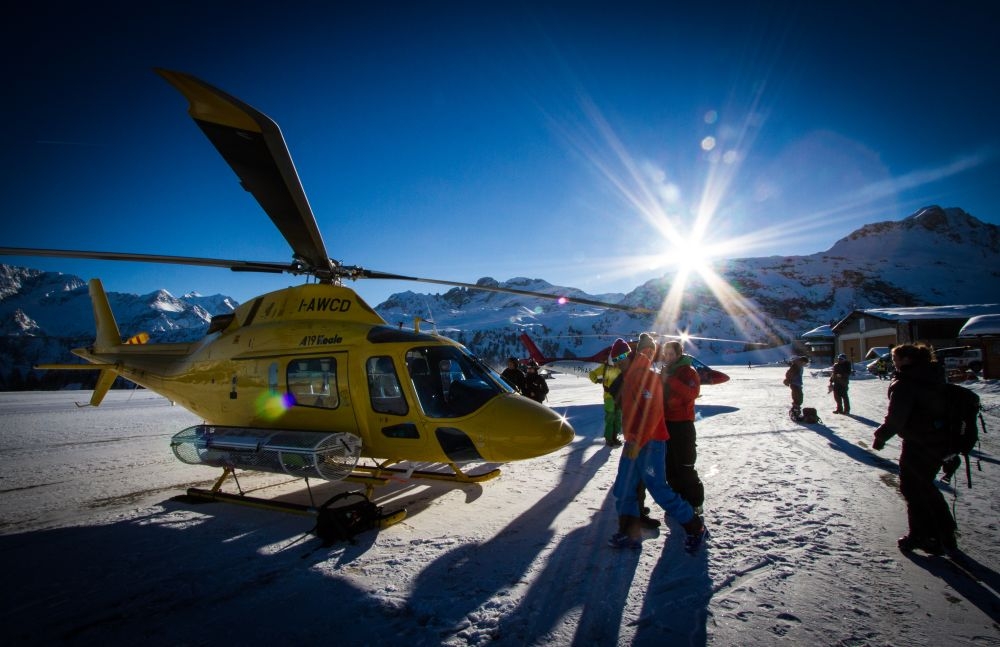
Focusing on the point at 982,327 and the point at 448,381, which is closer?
the point at 448,381

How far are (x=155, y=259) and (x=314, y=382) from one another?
7.68ft

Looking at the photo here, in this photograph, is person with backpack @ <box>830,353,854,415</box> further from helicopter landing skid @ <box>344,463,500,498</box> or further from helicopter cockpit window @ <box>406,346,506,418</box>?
helicopter cockpit window @ <box>406,346,506,418</box>

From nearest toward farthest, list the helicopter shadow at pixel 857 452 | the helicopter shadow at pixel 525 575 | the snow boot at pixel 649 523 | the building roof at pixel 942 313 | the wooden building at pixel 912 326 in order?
the helicopter shadow at pixel 525 575, the snow boot at pixel 649 523, the helicopter shadow at pixel 857 452, the wooden building at pixel 912 326, the building roof at pixel 942 313

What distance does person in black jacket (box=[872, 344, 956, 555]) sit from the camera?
3.47m

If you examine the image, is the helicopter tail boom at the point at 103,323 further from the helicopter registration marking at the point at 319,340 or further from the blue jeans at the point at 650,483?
the blue jeans at the point at 650,483

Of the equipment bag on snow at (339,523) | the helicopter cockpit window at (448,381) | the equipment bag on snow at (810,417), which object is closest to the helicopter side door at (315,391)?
the helicopter cockpit window at (448,381)

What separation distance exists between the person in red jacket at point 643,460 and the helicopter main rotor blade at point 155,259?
4.70 m

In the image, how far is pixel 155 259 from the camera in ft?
16.3

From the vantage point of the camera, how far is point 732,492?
5.34m

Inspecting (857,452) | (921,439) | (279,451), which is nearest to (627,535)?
(921,439)

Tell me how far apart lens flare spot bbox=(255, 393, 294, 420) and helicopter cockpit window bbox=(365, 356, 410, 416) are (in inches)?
48.3

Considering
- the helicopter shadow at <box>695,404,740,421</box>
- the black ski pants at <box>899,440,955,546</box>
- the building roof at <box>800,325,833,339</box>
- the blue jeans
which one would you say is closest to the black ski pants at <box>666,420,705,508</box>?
the blue jeans

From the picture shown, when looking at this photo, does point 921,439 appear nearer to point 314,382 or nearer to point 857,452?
point 857,452

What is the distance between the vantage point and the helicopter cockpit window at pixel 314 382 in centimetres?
522
